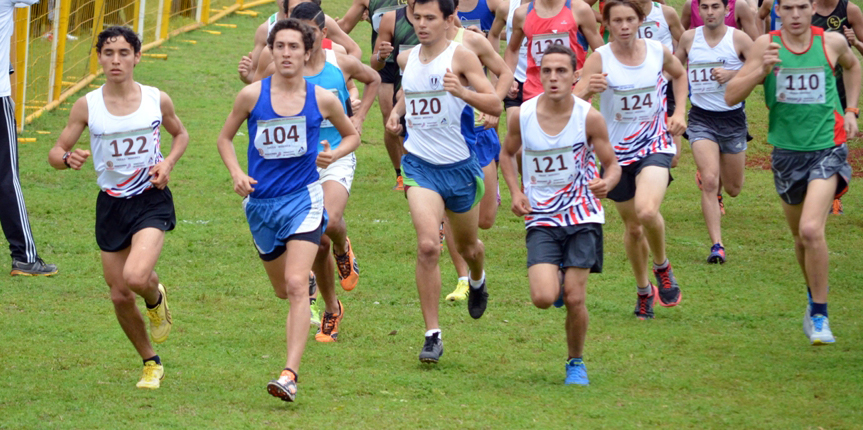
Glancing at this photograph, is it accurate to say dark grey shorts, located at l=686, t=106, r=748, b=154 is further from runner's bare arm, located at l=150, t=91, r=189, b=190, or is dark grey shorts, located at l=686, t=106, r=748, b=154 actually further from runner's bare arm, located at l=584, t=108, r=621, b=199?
runner's bare arm, located at l=150, t=91, r=189, b=190

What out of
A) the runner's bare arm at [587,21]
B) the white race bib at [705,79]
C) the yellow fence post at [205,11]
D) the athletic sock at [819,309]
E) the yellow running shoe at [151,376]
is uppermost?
the yellow fence post at [205,11]

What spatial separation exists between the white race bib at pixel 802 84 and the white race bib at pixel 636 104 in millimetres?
876

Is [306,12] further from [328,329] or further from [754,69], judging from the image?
[754,69]

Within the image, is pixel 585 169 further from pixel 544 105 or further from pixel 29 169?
pixel 29 169

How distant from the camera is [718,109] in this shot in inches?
385

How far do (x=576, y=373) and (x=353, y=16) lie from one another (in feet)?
20.3

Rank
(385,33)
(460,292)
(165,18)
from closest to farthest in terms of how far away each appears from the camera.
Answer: (460,292) < (385,33) < (165,18)

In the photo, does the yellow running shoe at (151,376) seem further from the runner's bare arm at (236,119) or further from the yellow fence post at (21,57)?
the yellow fence post at (21,57)

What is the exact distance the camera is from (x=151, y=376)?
21.0 feet

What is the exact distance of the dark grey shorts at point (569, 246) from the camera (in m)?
6.44

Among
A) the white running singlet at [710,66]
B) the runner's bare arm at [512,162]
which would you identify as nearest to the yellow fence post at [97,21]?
the white running singlet at [710,66]

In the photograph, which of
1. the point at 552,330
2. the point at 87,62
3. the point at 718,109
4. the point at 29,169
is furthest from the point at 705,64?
the point at 87,62

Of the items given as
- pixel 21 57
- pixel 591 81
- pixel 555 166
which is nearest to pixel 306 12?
pixel 591 81

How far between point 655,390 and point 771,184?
7968mm
